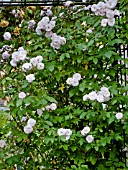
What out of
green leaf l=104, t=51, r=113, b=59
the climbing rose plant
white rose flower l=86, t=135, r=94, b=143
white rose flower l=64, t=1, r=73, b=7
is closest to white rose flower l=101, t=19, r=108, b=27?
the climbing rose plant

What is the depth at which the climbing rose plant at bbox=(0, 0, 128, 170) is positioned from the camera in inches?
93.4

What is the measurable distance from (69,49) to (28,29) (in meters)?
0.36

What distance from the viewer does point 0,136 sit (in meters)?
2.78

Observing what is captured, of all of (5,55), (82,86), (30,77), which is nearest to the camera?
(30,77)

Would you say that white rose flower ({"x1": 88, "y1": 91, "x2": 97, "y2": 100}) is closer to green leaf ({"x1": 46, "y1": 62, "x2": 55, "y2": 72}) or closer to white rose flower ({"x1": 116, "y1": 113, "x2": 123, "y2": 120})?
white rose flower ({"x1": 116, "y1": 113, "x2": 123, "y2": 120})

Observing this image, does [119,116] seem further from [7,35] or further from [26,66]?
[7,35]

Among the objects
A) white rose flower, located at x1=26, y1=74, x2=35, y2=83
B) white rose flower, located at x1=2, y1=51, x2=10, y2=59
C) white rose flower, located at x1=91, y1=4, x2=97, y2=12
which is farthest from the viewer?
white rose flower, located at x1=2, y1=51, x2=10, y2=59

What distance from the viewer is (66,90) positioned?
261 centimetres

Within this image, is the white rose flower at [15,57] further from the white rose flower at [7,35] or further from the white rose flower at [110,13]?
the white rose flower at [110,13]

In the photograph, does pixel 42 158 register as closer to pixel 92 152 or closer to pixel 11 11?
pixel 92 152

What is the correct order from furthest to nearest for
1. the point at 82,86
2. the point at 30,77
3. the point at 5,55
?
the point at 5,55, the point at 82,86, the point at 30,77

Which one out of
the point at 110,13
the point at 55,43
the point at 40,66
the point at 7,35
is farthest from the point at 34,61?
the point at 110,13

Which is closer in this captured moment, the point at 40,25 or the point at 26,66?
the point at 26,66

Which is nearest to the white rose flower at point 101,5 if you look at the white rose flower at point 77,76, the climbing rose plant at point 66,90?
the climbing rose plant at point 66,90
